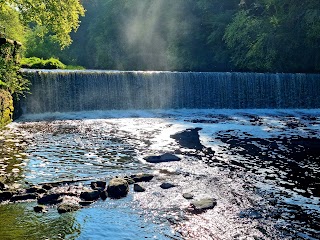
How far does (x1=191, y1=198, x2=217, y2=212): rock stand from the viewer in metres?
8.23

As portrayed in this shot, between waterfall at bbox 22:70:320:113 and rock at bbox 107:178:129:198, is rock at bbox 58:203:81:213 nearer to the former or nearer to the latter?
rock at bbox 107:178:129:198

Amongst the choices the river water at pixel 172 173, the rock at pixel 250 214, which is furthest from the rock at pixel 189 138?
the rock at pixel 250 214

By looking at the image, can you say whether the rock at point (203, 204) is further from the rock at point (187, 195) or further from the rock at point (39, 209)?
the rock at point (39, 209)

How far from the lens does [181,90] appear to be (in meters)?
24.9

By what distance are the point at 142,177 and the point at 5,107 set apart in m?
9.78

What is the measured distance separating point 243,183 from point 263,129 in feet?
26.7

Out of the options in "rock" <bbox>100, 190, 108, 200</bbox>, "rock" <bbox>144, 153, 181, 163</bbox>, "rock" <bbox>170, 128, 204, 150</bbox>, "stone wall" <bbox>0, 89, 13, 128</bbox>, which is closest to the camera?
"rock" <bbox>100, 190, 108, 200</bbox>

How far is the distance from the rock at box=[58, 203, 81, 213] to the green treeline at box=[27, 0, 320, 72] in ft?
74.2

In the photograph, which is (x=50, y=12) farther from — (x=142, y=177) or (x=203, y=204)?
(x=203, y=204)

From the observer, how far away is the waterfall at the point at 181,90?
22.9m

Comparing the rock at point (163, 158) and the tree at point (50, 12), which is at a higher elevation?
the tree at point (50, 12)

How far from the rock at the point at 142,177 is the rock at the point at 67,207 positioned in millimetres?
2055

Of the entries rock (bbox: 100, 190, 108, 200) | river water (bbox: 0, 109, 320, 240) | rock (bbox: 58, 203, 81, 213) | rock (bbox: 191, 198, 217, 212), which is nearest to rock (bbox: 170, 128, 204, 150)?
river water (bbox: 0, 109, 320, 240)

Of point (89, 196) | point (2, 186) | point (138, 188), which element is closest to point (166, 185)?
point (138, 188)
